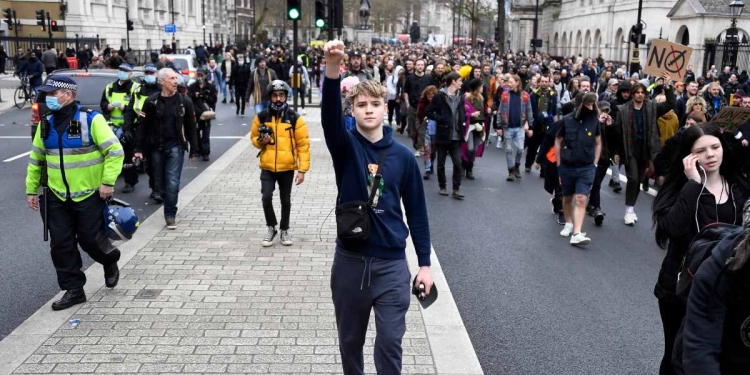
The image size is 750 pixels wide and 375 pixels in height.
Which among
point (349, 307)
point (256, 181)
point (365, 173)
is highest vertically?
point (365, 173)

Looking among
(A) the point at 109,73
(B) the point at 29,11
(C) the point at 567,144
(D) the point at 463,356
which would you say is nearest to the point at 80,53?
(B) the point at 29,11

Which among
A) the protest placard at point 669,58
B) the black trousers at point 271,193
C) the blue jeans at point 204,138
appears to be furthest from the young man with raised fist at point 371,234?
the blue jeans at point 204,138

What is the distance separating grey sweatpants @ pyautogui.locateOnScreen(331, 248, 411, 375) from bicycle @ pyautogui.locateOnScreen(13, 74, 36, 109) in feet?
81.6

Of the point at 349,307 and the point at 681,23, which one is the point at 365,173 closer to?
the point at 349,307

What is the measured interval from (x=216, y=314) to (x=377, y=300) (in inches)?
95.9

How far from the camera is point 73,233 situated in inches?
246

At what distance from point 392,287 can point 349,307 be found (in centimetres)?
23

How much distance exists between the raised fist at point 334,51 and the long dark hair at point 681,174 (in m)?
2.03

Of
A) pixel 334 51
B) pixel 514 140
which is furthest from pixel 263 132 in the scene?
pixel 514 140

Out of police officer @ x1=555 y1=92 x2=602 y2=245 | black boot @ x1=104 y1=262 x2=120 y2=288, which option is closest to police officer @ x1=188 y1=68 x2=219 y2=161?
police officer @ x1=555 y1=92 x2=602 y2=245

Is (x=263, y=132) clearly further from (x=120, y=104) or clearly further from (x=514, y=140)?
(x=514, y=140)

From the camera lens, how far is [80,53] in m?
37.1

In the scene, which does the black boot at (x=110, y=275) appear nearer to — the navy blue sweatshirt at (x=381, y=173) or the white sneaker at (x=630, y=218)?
Answer: the navy blue sweatshirt at (x=381, y=173)

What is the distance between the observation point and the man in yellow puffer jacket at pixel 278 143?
8.11 metres
